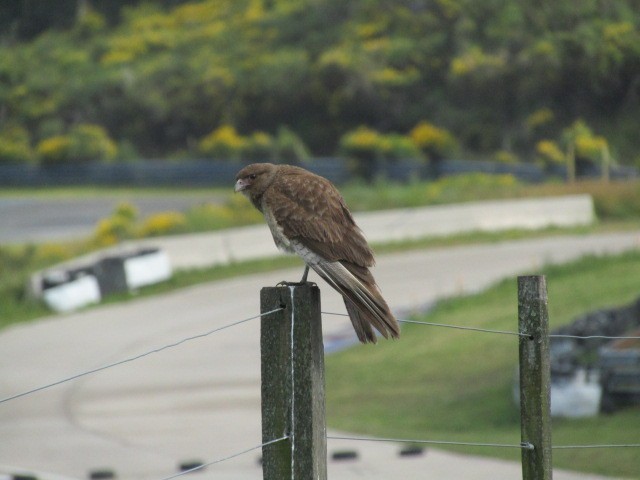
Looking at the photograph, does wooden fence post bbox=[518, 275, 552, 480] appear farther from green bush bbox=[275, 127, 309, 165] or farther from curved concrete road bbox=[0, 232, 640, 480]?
green bush bbox=[275, 127, 309, 165]

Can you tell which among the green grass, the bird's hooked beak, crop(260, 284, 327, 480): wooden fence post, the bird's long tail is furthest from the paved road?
crop(260, 284, 327, 480): wooden fence post

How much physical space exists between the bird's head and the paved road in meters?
32.6

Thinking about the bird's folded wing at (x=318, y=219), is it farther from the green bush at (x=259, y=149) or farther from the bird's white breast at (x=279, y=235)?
the green bush at (x=259, y=149)

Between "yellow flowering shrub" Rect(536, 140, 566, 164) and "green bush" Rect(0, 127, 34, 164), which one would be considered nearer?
"yellow flowering shrub" Rect(536, 140, 566, 164)

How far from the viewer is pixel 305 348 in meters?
4.65

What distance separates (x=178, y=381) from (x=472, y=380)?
12.9 ft

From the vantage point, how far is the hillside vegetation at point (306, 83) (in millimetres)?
47000

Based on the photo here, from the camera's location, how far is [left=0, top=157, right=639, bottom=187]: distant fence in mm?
46812

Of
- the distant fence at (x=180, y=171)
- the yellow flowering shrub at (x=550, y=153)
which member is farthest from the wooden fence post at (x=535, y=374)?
the distant fence at (x=180, y=171)

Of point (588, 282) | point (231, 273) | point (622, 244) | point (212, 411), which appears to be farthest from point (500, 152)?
point (212, 411)

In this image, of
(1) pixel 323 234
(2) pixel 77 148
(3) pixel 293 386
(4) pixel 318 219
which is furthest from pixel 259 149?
(3) pixel 293 386

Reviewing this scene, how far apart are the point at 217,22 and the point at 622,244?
126ft

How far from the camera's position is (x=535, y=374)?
5074 mm

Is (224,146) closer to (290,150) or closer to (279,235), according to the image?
(290,150)
